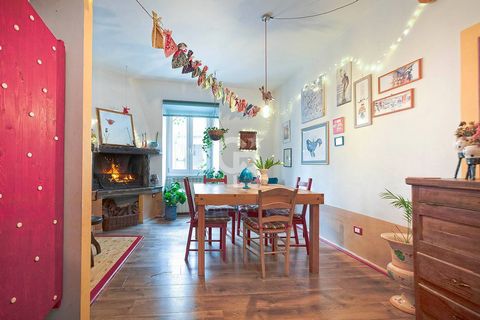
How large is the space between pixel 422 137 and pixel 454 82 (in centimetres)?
45

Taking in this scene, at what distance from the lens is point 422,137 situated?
2.08 metres

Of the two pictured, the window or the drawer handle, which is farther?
the window

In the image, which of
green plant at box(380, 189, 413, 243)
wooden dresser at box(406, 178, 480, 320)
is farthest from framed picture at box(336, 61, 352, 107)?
wooden dresser at box(406, 178, 480, 320)

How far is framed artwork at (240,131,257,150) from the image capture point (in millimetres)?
5387

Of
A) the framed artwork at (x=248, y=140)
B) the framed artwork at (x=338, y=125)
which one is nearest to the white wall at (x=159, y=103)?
the framed artwork at (x=248, y=140)

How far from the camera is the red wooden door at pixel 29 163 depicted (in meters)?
0.87

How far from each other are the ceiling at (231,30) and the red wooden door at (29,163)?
1818mm

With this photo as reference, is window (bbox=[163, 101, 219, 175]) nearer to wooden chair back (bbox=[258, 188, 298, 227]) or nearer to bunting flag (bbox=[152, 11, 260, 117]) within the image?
bunting flag (bbox=[152, 11, 260, 117])

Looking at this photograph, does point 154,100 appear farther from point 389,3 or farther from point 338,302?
point 338,302

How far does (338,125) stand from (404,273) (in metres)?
1.89

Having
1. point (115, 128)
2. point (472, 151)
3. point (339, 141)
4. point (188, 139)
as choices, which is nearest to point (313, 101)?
point (339, 141)

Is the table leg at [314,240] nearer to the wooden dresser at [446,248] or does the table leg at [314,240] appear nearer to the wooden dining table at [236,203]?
the wooden dining table at [236,203]

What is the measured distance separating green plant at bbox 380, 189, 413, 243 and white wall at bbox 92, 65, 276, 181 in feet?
10.5

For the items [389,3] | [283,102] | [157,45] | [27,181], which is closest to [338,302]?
[27,181]
